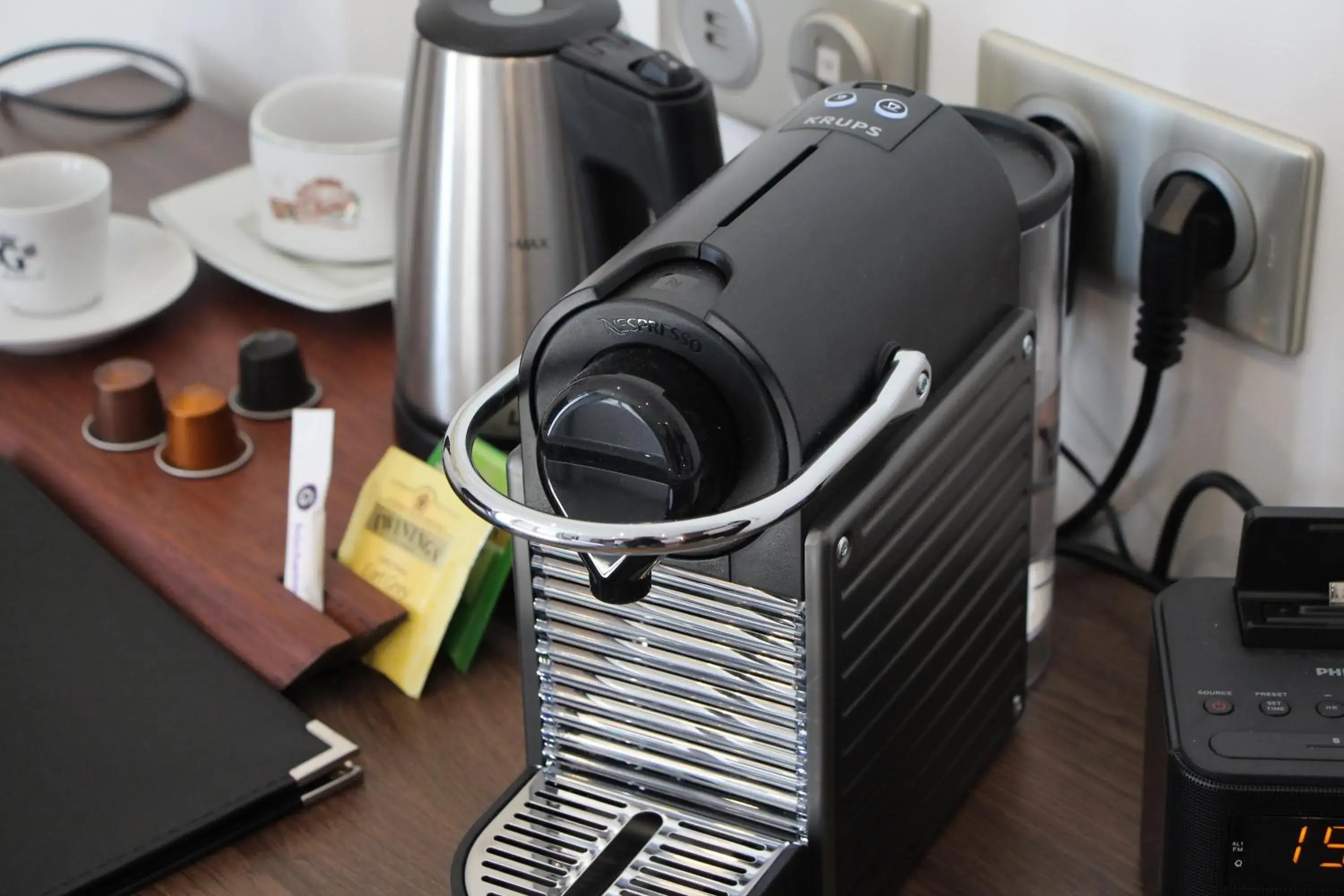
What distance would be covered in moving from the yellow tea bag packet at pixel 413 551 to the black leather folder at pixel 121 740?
0.18ft

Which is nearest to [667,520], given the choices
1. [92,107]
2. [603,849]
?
[603,849]

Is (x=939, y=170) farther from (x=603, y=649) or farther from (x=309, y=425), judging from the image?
(x=309, y=425)

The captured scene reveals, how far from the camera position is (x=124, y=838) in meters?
0.64

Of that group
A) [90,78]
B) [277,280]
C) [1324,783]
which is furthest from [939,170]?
[90,78]

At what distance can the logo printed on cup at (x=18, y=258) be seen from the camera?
92 cm

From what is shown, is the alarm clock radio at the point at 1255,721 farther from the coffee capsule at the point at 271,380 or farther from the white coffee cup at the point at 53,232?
the white coffee cup at the point at 53,232

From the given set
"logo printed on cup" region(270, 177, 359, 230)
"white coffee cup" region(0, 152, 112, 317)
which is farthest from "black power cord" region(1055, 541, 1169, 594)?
"white coffee cup" region(0, 152, 112, 317)

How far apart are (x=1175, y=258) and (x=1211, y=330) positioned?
60mm

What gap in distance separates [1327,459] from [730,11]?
39cm

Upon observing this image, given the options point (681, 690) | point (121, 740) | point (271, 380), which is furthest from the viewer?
point (271, 380)

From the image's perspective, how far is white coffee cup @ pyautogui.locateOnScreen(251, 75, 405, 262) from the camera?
942 mm

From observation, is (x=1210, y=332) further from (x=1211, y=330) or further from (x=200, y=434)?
(x=200, y=434)

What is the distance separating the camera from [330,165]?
94cm

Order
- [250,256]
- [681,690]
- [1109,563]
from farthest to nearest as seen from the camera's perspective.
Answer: [250,256] → [1109,563] → [681,690]
